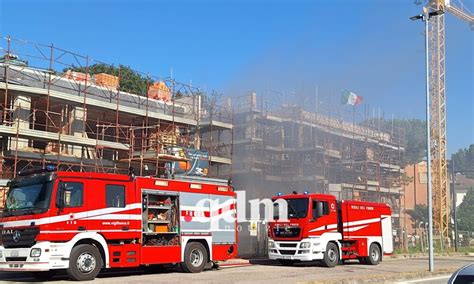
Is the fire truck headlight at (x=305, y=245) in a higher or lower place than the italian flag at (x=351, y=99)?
lower

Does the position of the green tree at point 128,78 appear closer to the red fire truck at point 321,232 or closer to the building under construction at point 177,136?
the building under construction at point 177,136

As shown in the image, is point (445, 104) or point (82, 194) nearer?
point (82, 194)

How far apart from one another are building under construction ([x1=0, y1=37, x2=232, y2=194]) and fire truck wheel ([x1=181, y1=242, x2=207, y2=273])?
856cm

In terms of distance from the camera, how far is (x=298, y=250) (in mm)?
20844

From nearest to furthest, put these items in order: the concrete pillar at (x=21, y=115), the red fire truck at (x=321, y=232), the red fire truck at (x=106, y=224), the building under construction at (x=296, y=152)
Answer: the red fire truck at (x=106, y=224) → the red fire truck at (x=321, y=232) → the concrete pillar at (x=21, y=115) → the building under construction at (x=296, y=152)

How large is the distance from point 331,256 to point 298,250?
1.54 meters

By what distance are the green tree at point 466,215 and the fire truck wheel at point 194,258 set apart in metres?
70.5

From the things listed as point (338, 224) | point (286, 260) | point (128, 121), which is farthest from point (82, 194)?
point (128, 121)

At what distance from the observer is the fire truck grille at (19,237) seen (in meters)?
13.8

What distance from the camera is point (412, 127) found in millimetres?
90500

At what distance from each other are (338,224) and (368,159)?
91.2 ft

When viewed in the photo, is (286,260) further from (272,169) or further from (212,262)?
(272,169)

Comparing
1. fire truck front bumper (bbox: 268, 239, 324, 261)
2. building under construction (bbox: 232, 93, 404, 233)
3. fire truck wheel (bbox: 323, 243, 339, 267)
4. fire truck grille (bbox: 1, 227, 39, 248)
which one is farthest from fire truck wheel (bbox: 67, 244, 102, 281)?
building under construction (bbox: 232, 93, 404, 233)

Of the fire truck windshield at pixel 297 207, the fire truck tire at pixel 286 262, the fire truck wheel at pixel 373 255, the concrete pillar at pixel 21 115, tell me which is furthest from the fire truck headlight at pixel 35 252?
the fire truck wheel at pixel 373 255
